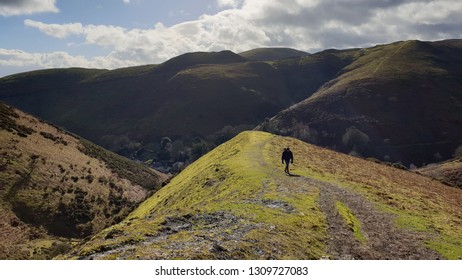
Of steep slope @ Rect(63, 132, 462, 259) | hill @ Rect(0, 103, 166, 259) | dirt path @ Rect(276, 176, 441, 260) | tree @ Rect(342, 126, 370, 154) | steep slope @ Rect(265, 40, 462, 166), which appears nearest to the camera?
steep slope @ Rect(63, 132, 462, 259)

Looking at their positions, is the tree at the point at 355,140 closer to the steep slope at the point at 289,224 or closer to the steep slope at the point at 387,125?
the steep slope at the point at 387,125

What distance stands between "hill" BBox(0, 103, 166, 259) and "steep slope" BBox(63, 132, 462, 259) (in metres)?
17.6

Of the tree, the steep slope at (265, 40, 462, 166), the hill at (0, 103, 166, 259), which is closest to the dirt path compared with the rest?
the hill at (0, 103, 166, 259)

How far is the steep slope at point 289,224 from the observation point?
1660 cm

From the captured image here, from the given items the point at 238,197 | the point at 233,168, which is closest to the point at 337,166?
the point at 233,168

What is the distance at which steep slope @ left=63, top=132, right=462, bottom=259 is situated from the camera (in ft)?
54.5

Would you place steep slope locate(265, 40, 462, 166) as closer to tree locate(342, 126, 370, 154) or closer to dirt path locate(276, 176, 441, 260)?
tree locate(342, 126, 370, 154)

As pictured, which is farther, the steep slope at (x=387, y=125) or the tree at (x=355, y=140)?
the tree at (x=355, y=140)

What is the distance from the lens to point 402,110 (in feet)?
616

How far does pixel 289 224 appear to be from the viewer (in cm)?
2058

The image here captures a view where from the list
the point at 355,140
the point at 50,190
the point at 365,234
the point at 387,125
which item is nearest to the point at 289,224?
the point at 365,234

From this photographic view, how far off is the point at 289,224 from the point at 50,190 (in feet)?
143

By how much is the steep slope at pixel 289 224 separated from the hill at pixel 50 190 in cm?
1765

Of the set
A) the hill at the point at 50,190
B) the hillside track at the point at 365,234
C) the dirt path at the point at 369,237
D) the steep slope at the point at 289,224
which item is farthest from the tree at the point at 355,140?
the dirt path at the point at 369,237
